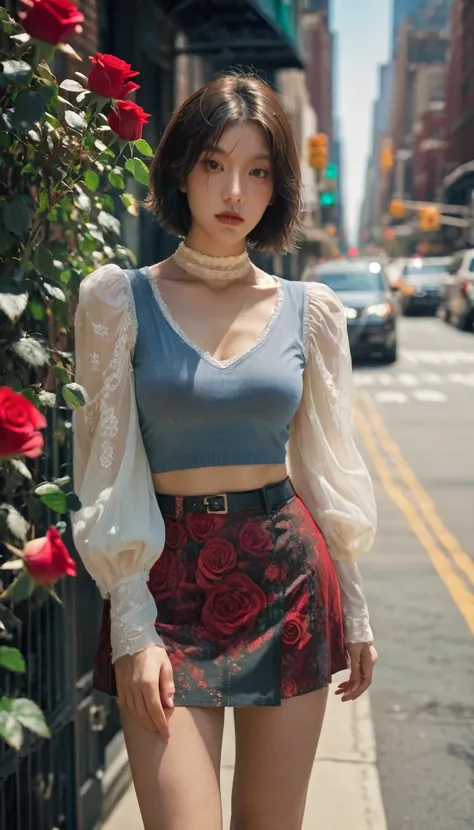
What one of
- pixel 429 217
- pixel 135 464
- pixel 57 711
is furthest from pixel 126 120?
pixel 429 217

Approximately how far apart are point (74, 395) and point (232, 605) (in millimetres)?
542

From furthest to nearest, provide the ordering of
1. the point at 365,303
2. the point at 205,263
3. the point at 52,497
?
the point at 365,303
the point at 205,263
the point at 52,497

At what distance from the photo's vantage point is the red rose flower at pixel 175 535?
249cm

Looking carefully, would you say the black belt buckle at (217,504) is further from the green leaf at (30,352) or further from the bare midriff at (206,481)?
the green leaf at (30,352)

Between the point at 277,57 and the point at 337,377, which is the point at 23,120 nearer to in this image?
the point at 337,377

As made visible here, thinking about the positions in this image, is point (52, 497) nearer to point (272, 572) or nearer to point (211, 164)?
point (272, 572)

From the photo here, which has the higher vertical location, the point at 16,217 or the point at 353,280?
the point at 16,217

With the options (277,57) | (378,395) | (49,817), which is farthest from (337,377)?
(378,395)

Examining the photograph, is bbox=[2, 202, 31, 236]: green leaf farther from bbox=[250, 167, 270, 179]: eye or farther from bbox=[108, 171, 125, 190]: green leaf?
bbox=[108, 171, 125, 190]: green leaf

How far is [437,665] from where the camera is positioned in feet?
20.2

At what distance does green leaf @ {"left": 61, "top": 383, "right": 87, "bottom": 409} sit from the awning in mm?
8274

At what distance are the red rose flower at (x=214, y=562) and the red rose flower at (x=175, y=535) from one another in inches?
1.8

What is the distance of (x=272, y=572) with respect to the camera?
8.32ft

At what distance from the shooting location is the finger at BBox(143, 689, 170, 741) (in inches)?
92.0
